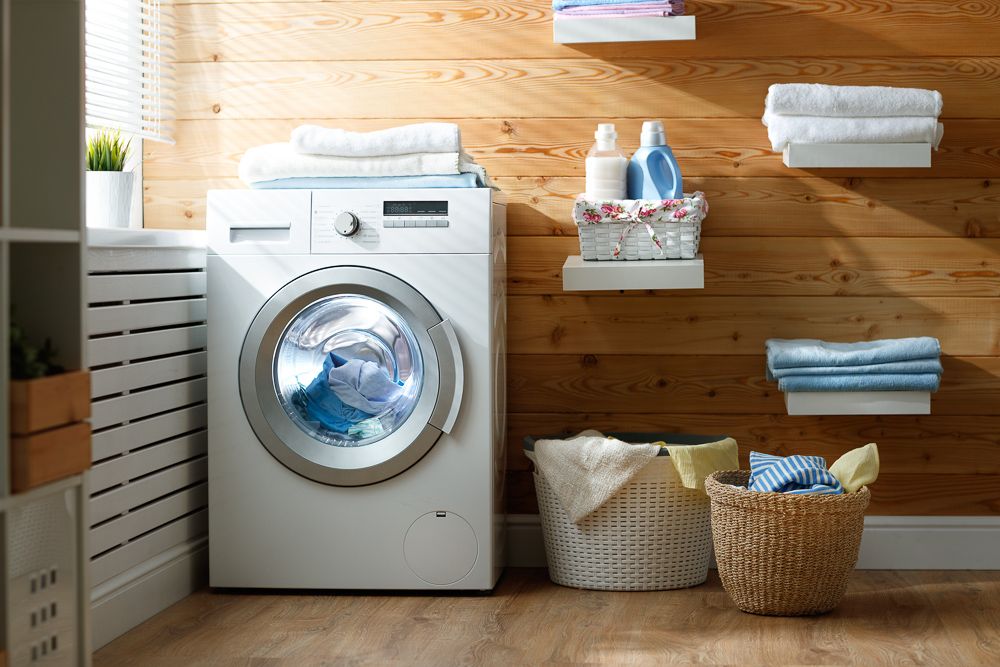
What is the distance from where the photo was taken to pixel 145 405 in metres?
2.29

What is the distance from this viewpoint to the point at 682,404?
2.74 metres

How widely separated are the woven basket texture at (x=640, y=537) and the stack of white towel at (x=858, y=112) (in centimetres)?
83

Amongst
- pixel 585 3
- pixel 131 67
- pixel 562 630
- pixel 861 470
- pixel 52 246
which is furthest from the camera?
pixel 131 67

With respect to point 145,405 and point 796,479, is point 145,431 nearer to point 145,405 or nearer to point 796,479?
point 145,405

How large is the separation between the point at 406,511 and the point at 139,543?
0.56 m

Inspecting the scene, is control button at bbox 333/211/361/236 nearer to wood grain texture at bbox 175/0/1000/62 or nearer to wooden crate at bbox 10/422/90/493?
wood grain texture at bbox 175/0/1000/62

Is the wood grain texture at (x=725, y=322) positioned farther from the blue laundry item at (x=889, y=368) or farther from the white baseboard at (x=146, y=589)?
the white baseboard at (x=146, y=589)

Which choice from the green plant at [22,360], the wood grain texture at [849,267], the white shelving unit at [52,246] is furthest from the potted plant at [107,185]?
the wood grain texture at [849,267]

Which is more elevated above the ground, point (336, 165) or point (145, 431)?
point (336, 165)

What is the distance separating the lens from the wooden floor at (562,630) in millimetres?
2049

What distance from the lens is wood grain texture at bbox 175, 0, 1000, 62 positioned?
2.65 metres

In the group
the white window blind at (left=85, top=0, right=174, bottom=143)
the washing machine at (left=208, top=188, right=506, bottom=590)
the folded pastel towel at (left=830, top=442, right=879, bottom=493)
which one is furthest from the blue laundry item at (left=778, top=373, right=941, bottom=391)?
the white window blind at (left=85, top=0, right=174, bottom=143)

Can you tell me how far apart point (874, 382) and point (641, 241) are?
616mm

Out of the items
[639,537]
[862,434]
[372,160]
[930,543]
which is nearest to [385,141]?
[372,160]
